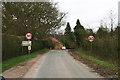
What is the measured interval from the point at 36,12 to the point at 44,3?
308 cm

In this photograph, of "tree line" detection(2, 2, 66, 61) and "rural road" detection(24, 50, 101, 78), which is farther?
"tree line" detection(2, 2, 66, 61)

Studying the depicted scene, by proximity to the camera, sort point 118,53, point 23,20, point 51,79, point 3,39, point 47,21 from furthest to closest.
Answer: point 47,21 → point 23,20 → point 3,39 → point 118,53 → point 51,79

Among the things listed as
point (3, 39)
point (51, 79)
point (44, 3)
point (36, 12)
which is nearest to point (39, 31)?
point (36, 12)

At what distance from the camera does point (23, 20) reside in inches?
1138

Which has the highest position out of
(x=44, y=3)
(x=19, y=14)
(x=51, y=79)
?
(x=44, y=3)

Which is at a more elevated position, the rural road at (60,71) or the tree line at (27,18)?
the tree line at (27,18)

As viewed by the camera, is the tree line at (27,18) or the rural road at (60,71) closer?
the rural road at (60,71)

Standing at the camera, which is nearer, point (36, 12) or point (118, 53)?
point (118, 53)

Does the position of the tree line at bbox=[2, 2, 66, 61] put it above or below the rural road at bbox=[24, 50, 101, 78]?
above

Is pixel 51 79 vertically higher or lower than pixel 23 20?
lower

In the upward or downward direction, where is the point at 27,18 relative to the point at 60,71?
upward

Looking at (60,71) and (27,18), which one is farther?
A: (27,18)

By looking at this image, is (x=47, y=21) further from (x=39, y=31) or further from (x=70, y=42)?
(x=70, y=42)

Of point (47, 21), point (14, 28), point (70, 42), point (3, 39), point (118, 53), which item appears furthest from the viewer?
point (70, 42)
